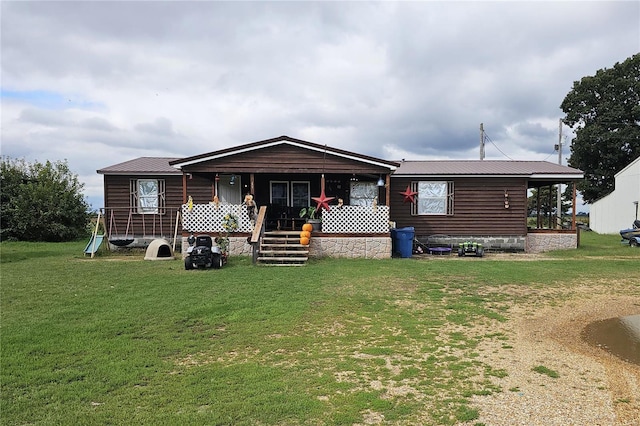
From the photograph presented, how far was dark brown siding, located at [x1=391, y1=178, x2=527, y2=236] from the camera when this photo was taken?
1797 cm

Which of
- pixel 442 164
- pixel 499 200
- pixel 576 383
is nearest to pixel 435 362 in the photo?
pixel 576 383

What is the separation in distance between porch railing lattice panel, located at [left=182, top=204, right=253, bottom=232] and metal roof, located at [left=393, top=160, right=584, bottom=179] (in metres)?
6.60

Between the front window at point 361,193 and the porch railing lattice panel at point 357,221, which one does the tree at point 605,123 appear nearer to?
the front window at point 361,193

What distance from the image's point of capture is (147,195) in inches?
714

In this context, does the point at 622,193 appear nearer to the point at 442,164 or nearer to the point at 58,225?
the point at 442,164

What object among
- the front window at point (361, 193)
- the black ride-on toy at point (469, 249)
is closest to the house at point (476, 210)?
the front window at point (361, 193)

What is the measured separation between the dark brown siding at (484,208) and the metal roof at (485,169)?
34 cm

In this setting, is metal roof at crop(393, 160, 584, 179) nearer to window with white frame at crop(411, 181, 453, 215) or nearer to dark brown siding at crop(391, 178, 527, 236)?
dark brown siding at crop(391, 178, 527, 236)

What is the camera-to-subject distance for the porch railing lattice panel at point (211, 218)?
1457 cm

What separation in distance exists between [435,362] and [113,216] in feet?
54.1

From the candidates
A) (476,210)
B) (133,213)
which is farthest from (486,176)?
(133,213)

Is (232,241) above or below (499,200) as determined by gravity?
below

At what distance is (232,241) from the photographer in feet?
47.5

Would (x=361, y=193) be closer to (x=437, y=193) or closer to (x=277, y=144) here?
(x=437, y=193)
